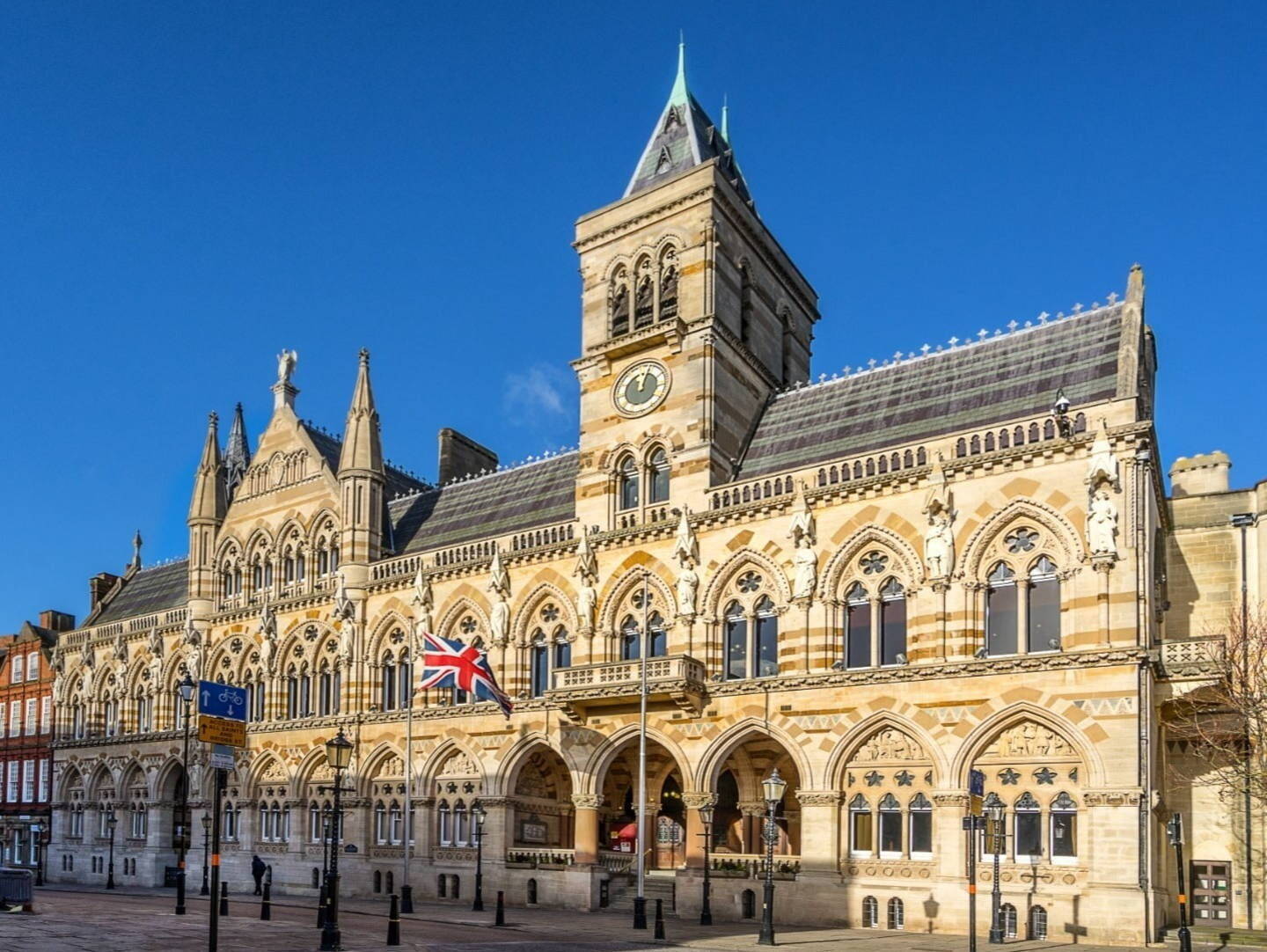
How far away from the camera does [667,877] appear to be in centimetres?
4025

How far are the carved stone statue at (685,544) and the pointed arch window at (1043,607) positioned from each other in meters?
10.9

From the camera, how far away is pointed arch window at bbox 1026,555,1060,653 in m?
33.2

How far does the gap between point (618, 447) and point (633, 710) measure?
9.19 meters

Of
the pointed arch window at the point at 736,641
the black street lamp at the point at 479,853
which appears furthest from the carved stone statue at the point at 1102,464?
the black street lamp at the point at 479,853

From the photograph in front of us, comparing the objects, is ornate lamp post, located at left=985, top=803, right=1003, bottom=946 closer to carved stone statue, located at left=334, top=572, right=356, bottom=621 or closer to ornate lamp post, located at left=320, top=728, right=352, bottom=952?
ornate lamp post, located at left=320, top=728, right=352, bottom=952

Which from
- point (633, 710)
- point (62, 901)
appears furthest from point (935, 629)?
point (62, 901)

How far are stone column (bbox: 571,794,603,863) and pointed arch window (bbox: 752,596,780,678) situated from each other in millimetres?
7181

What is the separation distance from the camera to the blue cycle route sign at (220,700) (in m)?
22.0

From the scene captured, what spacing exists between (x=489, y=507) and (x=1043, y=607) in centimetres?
2391

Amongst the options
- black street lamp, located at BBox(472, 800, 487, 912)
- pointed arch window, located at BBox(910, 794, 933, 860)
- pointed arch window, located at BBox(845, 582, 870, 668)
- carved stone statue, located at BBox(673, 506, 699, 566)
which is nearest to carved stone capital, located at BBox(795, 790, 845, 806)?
pointed arch window, located at BBox(910, 794, 933, 860)

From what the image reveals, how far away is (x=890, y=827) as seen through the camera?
34781 mm

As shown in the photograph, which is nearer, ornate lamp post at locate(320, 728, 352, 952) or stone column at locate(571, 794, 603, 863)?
ornate lamp post at locate(320, 728, 352, 952)

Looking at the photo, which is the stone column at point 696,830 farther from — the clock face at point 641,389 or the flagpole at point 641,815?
the clock face at point 641,389

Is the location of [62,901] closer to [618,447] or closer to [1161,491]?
[618,447]
